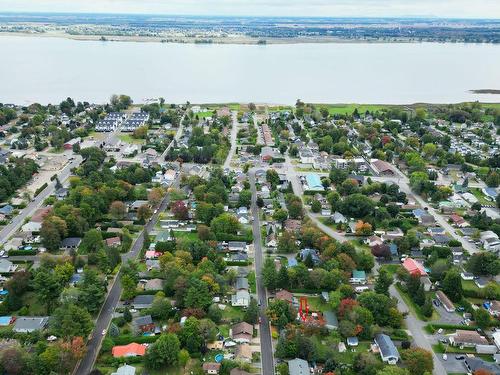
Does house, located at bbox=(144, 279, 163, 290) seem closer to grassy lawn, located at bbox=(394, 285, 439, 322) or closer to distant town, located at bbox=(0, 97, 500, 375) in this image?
distant town, located at bbox=(0, 97, 500, 375)

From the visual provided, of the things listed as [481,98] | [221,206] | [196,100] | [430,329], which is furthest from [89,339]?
[481,98]

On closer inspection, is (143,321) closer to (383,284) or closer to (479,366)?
(383,284)

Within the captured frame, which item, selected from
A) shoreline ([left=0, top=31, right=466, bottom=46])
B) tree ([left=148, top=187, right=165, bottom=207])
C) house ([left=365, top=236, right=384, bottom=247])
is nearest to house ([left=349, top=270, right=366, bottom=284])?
house ([left=365, top=236, right=384, bottom=247])

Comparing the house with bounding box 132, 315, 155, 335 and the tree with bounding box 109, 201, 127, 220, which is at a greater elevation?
the tree with bounding box 109, 201, 127, 220

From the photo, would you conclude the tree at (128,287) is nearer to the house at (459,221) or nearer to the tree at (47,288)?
the tree at (47,288)

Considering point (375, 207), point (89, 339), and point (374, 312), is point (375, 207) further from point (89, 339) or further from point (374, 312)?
point (89, 339)

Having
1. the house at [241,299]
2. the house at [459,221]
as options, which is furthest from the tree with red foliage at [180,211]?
the house at [459,221]

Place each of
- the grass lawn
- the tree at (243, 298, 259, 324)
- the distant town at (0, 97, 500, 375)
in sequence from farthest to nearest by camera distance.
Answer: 1. the grass lawn
2. the tree at (243, 298, 259, 324)
3. the distant town at (0, 97, 500, 375)

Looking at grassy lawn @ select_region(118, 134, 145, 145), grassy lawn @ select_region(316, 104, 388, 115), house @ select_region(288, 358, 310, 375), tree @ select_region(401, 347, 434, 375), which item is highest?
tree @ select_region(401, 347, 434, 375)
